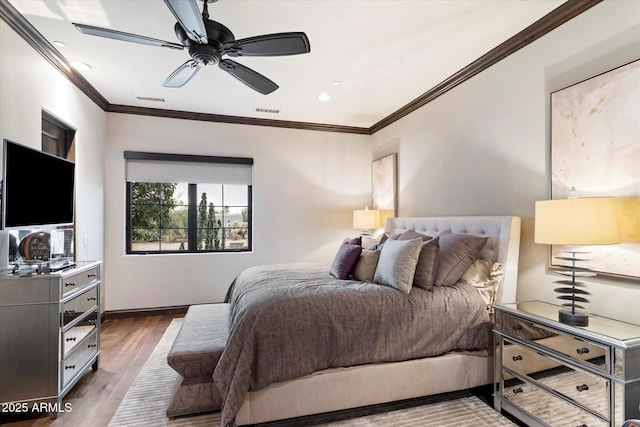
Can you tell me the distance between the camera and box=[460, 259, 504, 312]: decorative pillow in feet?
8.28

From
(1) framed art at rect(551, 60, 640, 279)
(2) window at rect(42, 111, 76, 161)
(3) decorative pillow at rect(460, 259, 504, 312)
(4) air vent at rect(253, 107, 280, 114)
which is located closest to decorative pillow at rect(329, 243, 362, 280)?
(3) decorative pillow at rect(460, 259, 504, 312)

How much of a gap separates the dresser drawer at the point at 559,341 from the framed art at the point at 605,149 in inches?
23.0

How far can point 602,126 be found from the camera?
79.9 inches

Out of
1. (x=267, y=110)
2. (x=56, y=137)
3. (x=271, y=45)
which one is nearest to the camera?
(x=271, y=45)

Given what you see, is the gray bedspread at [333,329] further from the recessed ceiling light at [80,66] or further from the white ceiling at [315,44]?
the recessed ceiling light at [80,66]

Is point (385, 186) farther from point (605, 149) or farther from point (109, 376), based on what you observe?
point (109, 376)

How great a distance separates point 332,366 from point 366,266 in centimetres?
98

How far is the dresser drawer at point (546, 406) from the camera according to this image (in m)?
1.65

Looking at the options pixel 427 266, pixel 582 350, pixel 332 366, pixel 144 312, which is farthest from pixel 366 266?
pixel 144 312

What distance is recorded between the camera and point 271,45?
6.68 feet

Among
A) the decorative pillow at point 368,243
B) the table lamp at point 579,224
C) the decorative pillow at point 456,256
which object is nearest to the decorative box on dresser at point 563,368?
the table lamp at point 579,224

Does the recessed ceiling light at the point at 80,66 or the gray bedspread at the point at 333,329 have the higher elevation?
the recessed ceiling light at the point at 80,66

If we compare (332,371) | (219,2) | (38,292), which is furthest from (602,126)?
(38,292)

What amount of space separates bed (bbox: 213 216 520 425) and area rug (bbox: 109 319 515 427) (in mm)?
82
